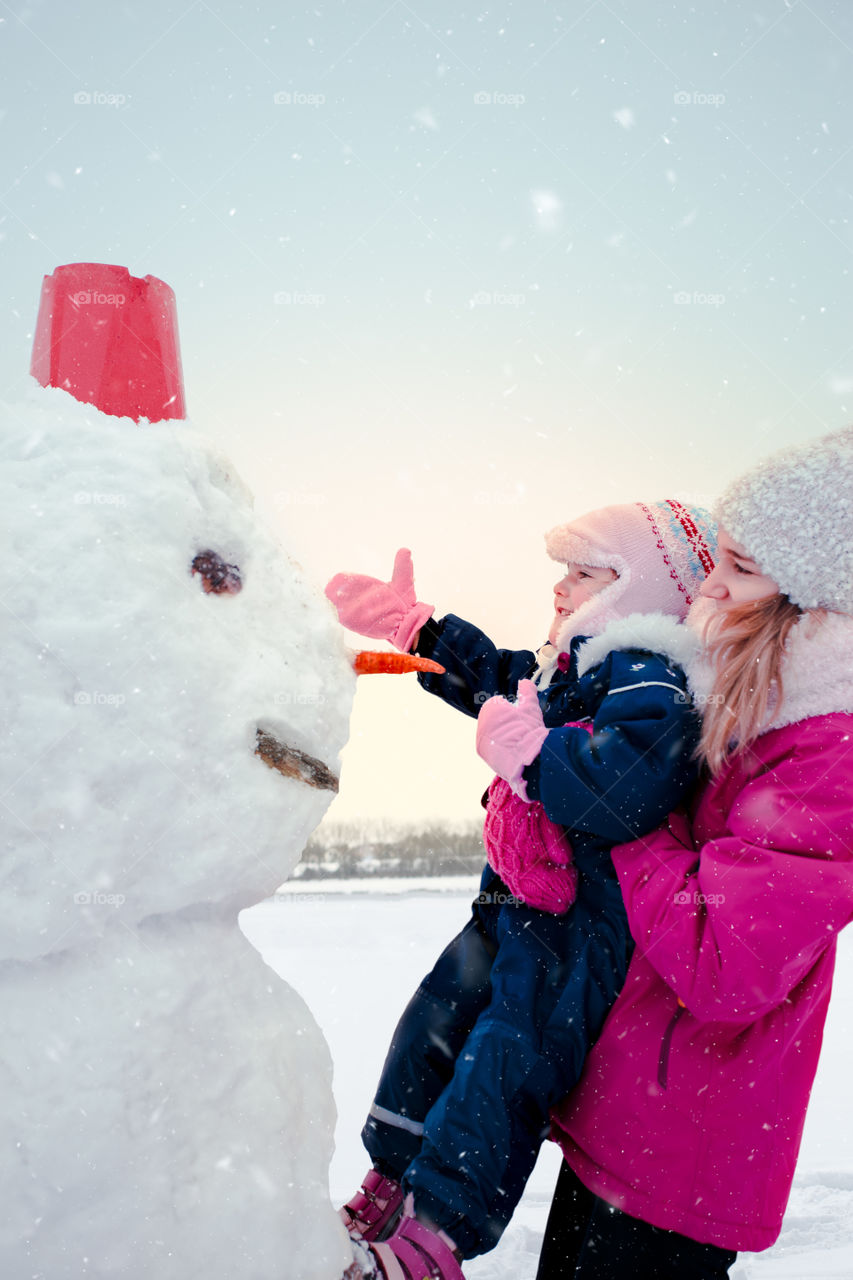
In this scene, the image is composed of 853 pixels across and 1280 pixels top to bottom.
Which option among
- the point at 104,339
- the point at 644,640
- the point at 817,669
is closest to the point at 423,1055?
the point at 644,640

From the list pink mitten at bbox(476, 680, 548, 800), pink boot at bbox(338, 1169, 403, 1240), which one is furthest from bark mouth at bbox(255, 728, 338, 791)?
pink boot at bbox(338, 1169, 403, 1240)

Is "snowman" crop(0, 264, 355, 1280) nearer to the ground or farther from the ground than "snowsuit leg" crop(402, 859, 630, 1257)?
farther from the ground

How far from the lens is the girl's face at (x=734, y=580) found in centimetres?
144

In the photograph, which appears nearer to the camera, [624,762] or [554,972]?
→ [624,762]

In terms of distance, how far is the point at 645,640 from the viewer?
1.63 metres

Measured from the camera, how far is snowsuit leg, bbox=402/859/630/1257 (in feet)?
4.72

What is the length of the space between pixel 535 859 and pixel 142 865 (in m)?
0.77

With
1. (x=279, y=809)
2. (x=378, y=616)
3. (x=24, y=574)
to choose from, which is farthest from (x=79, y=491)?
(x=378, y=616)

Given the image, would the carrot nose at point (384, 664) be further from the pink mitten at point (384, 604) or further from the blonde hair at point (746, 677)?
the pink mitten at point (384, 604)

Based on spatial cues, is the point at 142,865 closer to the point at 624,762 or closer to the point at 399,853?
the point at 624,762

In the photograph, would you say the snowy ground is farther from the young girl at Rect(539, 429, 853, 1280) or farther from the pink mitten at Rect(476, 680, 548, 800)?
the pink mitten at Rect(476, 680, 548, 800)

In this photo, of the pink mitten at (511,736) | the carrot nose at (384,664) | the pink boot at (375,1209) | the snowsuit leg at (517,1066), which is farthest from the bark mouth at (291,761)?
the pink boot at (375,1209)

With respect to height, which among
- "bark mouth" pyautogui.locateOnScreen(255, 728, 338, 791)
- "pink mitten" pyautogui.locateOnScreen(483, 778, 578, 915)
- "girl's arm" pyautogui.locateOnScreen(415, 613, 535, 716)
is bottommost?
"pink mitten" pyautogui.locateOnScreen(483, 778, 578, 915)

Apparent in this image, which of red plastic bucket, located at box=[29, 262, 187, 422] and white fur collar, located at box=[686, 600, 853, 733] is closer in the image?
red plastic bucket, located at box=[29, 262, 187, 422]
